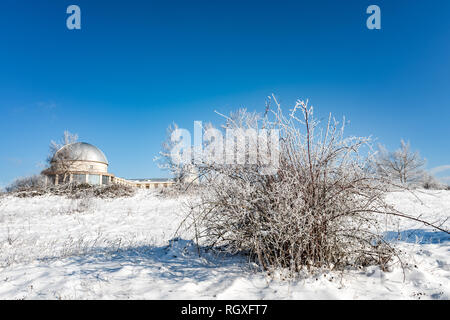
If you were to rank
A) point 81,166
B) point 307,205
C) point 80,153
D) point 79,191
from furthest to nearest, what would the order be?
1. point 81,166
2. point 80,153
3. point 79,191
4. point 307,205

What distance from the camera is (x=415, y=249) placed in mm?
4133

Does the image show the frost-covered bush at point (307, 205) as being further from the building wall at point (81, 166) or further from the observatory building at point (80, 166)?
the building wall at point (81, 166)

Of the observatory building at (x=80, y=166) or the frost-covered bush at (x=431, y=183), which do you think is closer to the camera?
the frost-covered bush at (x=431, y=183)

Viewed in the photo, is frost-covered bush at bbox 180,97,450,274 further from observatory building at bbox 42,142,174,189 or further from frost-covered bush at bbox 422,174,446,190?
frost-covered bush at bbox 422,174,446,190

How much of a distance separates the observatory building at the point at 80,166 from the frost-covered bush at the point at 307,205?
1853cm

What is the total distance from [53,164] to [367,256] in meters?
28.9

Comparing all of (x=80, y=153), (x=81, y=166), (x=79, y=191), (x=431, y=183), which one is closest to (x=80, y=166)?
(x=81, y=166)

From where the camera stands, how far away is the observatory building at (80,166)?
25.2 m

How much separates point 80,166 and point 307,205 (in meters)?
30.9

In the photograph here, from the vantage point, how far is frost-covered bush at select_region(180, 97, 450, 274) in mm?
3029

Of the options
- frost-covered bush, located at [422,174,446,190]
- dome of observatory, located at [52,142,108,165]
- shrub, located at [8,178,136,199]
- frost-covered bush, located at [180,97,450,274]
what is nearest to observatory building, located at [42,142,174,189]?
dome of observatory, located at [52,142,108,165]

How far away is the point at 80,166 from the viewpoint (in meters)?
29.1

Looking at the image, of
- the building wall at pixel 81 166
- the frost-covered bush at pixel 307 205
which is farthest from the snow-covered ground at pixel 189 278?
the building wall at pixel 81 166

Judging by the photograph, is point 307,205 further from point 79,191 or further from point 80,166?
point 80,166
